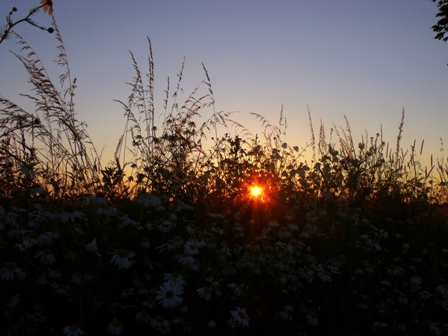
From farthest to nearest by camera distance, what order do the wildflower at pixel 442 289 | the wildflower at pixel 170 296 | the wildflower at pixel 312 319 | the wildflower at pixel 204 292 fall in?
the wildflower at pixel 442 289 < the wildflower at pixel 312 319 < the wildflower at pixel 204 292 < the wildflower at pixel 170 296

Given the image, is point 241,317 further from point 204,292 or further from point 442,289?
point 442,289

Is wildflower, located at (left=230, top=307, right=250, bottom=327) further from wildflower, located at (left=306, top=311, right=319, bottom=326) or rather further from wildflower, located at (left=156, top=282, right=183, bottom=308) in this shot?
wildflower, located at (left=306, top=311, right=319, bottom=326)

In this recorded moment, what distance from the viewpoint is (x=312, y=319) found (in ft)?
7.30

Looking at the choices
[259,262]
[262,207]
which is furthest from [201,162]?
[259,262]

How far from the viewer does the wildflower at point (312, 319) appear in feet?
7.25

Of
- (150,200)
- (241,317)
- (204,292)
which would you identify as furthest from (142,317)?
(150,200)

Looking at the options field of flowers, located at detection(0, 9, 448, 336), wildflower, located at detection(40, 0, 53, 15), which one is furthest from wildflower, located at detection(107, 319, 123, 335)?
wildflower, located at detection(40, 0, 53, 15)

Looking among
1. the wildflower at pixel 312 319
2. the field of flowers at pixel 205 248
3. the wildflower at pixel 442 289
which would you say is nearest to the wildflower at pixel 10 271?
the field of flowers at pixel 205 248

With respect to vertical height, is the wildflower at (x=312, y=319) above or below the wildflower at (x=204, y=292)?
below

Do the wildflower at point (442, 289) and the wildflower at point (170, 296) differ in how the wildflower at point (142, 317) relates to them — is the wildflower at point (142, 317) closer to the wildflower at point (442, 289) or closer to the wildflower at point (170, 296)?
the wildflower at point (170, 296)

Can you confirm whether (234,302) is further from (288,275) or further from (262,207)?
(262,207)

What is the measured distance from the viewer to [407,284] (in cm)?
274

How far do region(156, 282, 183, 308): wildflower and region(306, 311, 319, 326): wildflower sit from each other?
2.33ft

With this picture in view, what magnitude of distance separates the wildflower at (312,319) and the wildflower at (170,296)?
711mm
